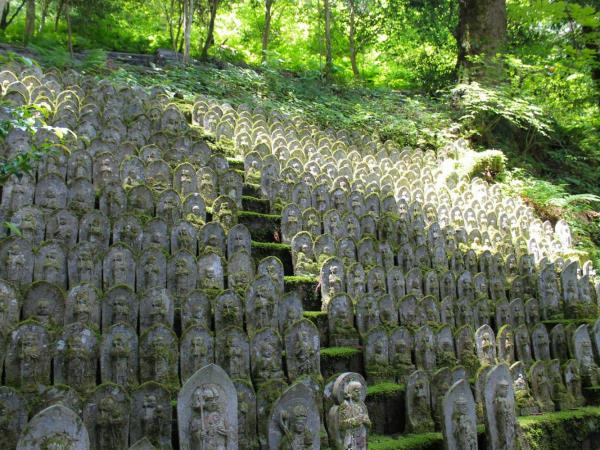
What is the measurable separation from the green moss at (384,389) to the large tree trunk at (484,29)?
33.3ft

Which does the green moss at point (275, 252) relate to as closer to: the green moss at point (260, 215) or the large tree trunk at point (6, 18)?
the green moss at point (260, 215)

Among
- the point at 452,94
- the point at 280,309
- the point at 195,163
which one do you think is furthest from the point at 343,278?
the point at 452,94

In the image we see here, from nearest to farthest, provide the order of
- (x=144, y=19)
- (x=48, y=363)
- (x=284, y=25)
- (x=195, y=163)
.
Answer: (x=48, y=363), (x=195, y=163), (x=144, y=19), (x=284, y=25)

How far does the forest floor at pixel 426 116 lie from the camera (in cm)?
1035

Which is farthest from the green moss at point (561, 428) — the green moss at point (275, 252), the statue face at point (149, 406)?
the statue face at point (149, 406)

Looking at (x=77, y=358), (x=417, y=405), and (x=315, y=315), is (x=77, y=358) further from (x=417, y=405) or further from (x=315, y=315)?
(x=417, y=405)

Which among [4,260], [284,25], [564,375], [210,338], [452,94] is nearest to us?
[210,338]

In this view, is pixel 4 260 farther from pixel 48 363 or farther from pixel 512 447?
pixel 512 447

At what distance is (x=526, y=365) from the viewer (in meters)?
5.59

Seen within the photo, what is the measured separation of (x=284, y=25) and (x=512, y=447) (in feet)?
56.8

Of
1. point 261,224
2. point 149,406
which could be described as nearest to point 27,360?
point 149,406

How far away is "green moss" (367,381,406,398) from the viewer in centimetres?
452

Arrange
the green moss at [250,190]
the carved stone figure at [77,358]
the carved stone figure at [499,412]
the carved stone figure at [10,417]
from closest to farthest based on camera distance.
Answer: the carved stone figure at [10,417], the carved stone figure at [77,358], the carved stone figure at [499,412], the green moss at [250,190]

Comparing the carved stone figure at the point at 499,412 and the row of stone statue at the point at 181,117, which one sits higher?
the row of stone statue at the point at 181,117
